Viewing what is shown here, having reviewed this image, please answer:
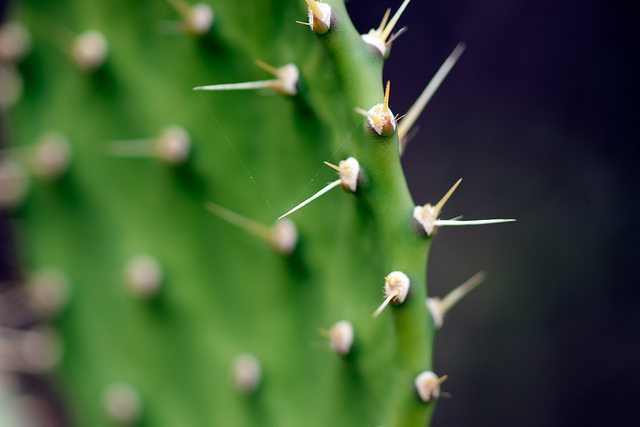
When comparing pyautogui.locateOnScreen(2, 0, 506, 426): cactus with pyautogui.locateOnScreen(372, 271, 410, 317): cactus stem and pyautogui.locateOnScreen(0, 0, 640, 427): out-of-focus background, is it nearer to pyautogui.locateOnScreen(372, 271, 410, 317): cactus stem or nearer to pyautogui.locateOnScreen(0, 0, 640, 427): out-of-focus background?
pyautogui.locateOnScreen(372, 271, 410, 317): cactus stem

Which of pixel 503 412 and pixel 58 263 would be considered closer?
pixel 58 263

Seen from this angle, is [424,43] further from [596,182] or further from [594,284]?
[594,284]

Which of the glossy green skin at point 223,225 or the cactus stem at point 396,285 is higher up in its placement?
the cactus stem at point 396,285

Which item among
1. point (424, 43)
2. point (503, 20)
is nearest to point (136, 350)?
point (424, 43)

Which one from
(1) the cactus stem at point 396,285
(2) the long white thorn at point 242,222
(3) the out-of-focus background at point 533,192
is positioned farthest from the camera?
(3) the out-of-focus background at point 533,192

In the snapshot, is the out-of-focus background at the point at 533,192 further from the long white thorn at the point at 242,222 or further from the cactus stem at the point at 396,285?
the cactus stem at the point at 396,285

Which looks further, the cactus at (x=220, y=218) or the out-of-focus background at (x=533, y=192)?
the out-of-focus background at (x=533, y=192)

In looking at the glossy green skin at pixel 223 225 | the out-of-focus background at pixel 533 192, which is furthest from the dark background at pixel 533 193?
the glossy green skin at pixel 223 225
